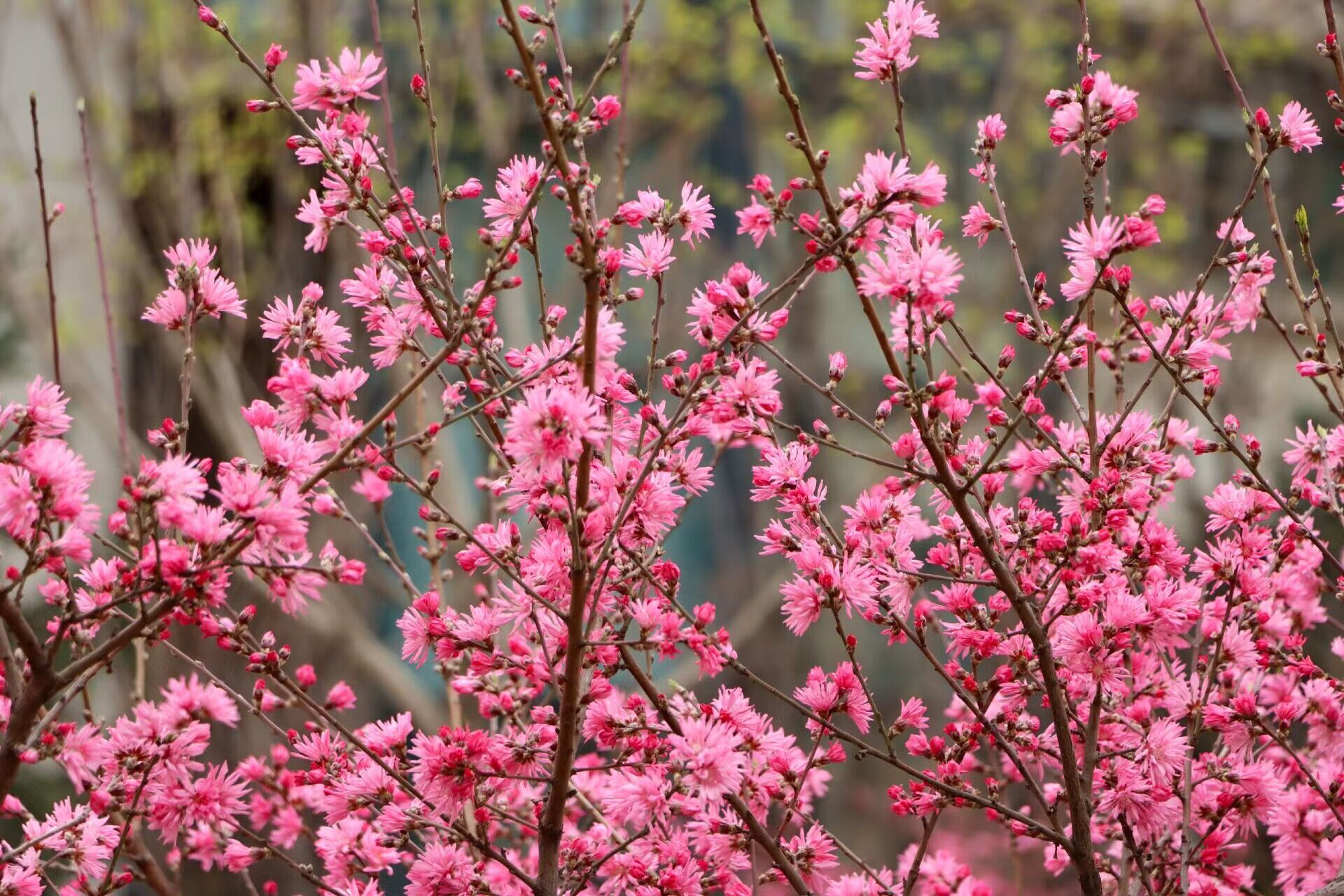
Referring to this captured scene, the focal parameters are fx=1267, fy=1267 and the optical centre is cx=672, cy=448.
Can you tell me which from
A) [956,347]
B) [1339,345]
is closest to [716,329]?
[1339,345]

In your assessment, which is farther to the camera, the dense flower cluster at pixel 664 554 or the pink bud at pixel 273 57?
the pink bud at pixel 273 57

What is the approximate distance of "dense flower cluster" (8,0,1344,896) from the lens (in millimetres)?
1270

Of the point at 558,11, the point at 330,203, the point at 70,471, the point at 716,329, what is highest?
the point at 558,11

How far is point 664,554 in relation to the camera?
5.05ft

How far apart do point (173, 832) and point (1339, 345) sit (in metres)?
1.57

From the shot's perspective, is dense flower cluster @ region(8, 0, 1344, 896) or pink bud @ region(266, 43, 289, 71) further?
pink bud @ region(266, 43, 289, 71)

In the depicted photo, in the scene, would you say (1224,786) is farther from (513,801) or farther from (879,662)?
(879,662)

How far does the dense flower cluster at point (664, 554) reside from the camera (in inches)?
50.0

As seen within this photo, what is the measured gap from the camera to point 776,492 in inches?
61.3

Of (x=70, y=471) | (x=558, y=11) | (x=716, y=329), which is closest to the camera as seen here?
(x=70, y=471)

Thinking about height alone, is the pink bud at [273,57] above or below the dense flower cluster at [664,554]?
above

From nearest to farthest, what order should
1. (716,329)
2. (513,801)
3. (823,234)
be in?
(823,234) < (716,329) < (513,801)

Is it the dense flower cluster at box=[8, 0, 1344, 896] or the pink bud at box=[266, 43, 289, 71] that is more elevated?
the pink bud at box=[266, 43, 289, 71]

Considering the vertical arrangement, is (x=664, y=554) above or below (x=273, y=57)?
below
